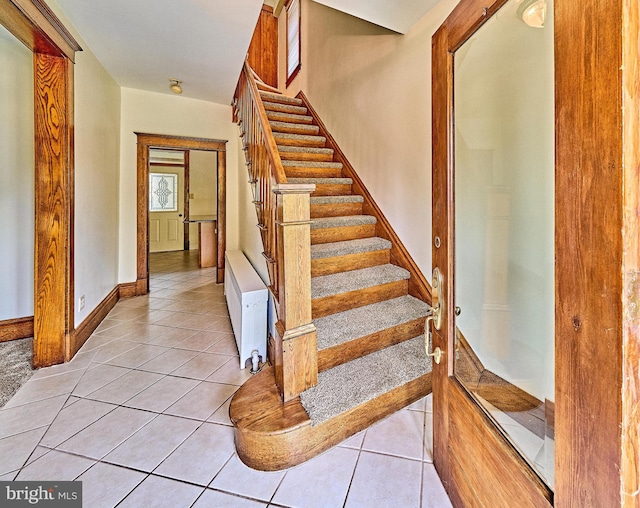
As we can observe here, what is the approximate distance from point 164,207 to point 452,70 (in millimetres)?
8454

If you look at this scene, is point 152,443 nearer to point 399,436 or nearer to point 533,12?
point 399,436

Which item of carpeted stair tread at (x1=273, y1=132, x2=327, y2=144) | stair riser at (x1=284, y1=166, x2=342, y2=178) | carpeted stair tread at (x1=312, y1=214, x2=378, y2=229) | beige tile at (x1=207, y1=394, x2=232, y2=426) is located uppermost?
carpeted stair tread at (x1=273, y1=132, x2=327, y2=144)

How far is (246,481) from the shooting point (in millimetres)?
1353

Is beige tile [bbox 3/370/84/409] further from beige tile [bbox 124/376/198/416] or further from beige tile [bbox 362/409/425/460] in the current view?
beige tile [bbox 362/409/425/460]

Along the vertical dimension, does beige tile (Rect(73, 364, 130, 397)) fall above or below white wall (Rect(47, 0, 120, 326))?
below

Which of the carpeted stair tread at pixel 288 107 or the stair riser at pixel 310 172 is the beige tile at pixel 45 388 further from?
the carpeted stair tread at pixel 288 107

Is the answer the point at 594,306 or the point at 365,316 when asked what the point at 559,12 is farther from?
the point at 365,316

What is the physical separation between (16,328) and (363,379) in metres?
3.09

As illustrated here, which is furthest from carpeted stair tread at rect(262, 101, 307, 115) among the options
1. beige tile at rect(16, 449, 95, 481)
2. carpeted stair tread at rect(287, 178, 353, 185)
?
beige tile at rect(16, 449, 95, 481)

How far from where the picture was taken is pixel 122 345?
267 cm

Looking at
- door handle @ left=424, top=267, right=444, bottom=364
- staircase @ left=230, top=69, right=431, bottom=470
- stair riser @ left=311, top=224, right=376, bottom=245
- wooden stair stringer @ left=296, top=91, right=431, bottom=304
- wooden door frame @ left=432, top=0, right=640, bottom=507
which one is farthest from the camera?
stair riser @ left=311, top=224, right=376, bottom=245

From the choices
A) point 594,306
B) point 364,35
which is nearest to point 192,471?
point 594,306

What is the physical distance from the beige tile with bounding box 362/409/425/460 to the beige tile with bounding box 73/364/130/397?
174 centimetres

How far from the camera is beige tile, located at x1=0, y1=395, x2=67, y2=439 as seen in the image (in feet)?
5.42
